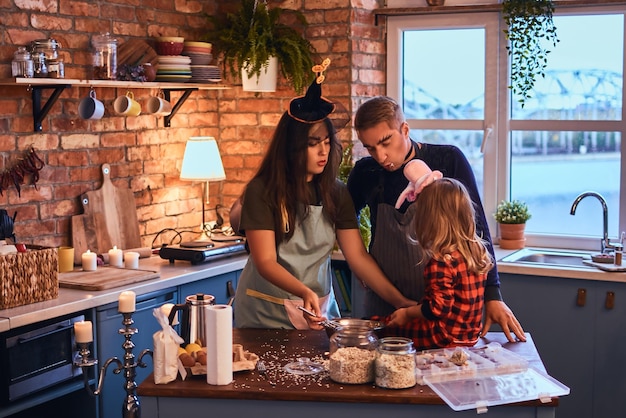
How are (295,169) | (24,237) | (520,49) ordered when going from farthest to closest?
(520,49), (24,237), (295,169)

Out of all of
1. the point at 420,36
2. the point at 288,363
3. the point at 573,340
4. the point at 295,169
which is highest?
the point at 420,36

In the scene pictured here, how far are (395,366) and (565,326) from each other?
218 centimetres

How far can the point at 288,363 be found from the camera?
8.53 ft

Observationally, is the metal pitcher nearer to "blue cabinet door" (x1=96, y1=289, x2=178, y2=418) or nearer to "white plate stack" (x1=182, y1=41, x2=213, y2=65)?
"blue cabinet door" (x1=96, y1=289, x2=178, y2=418)

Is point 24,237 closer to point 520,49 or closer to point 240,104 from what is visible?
point 240,104

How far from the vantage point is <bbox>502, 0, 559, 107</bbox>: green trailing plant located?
463cm

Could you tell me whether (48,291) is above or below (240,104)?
below

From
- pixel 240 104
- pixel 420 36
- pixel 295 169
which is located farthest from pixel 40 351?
pixel 420 36

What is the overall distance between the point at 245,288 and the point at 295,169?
20.2 inches

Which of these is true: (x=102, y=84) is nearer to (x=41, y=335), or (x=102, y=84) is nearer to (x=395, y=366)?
(x=41, y=335)

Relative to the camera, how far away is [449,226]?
2.67 meters

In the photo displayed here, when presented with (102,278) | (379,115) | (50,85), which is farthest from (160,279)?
(379,115)

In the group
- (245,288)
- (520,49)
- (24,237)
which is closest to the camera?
(245,288)

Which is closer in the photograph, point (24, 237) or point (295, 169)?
point (295, 169)
